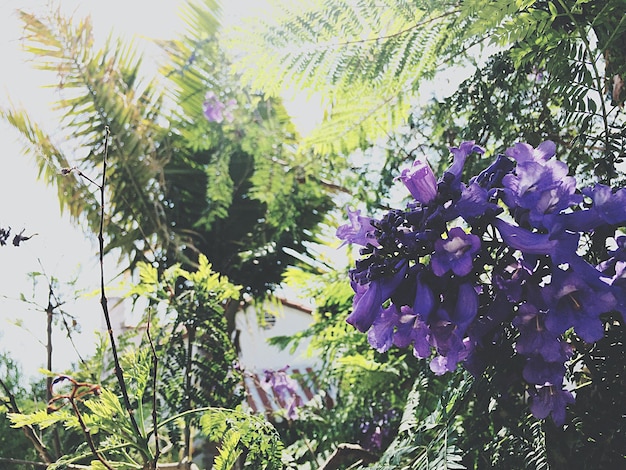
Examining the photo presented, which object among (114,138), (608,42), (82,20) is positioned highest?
(82,20)

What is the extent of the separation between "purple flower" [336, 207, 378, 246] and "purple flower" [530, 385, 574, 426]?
0.20 meters

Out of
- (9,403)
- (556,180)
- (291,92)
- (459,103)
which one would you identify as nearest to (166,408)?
(9,403)

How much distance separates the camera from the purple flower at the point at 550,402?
569mm

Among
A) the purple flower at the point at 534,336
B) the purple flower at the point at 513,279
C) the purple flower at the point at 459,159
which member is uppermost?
the purple flower at the point at 459,159

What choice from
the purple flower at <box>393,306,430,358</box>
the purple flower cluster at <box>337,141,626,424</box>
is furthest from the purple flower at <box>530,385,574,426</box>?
the purple flower at <box>393,306,430,358</box>

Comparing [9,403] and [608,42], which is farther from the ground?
[608,42]

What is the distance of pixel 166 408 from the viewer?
119 cm

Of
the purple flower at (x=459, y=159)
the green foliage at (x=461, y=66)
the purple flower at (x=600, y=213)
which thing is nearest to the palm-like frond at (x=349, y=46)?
the green foliage at (x=461, y=66)

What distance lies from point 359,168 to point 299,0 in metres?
0.66

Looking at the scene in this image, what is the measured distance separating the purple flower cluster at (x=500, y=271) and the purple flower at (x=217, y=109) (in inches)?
82.0

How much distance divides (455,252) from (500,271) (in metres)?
0.06

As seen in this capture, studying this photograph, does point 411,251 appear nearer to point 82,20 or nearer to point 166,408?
point 166,408

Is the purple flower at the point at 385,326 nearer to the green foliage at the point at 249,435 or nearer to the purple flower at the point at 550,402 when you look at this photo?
the purple flower at the point at 550,402

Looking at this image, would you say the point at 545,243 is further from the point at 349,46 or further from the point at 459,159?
the point at 349,46
